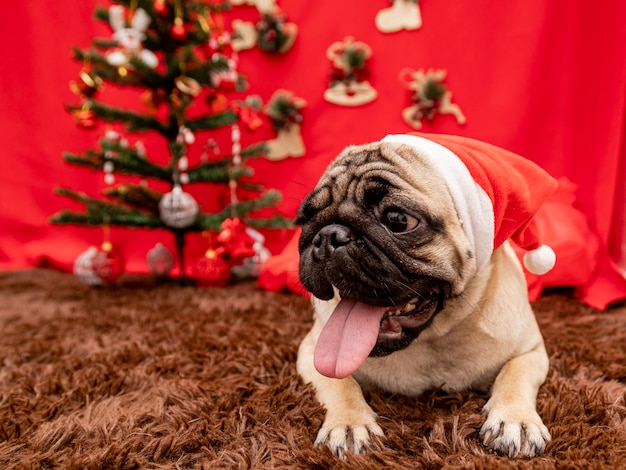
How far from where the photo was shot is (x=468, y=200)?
3.96 feet

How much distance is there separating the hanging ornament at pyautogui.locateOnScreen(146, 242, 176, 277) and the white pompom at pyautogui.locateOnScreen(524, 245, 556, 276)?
2173mm

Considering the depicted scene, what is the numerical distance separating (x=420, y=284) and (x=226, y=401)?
2.03 feet

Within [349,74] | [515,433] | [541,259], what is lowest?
[515,433]

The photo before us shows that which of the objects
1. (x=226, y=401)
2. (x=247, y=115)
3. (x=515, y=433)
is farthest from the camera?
(x=247, y=115)

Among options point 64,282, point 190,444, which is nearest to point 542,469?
point 190,444

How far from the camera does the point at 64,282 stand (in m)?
3.11

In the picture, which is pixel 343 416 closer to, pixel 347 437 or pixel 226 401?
pixel 347 437

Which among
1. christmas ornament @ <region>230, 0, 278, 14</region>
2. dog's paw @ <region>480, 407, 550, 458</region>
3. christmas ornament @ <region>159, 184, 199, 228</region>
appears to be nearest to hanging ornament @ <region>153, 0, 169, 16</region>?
christmas ornament @ <region>230, 0, 278, 14</region>

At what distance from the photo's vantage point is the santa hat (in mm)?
1206

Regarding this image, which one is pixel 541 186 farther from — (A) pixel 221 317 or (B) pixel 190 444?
(A) pixel 221 317

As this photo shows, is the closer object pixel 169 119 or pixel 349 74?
pixel 169 119

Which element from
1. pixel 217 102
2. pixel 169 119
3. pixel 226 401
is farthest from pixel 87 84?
pixel 226 401

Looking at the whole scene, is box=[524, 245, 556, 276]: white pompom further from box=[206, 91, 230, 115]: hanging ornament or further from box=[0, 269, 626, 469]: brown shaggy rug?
box=[206, 91, 230, 115]: hanging ornament

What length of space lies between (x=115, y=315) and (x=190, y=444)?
4.28ft
